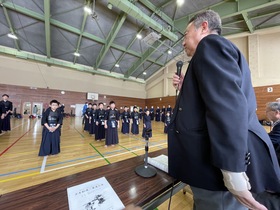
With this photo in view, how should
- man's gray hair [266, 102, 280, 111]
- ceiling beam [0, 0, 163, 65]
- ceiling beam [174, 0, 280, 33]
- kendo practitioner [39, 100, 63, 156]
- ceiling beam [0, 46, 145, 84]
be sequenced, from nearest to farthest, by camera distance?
man's gray hair [266, 102, 280, 111] < kendo practitioner [39, 100, 63, 156] < ceiling beam [174, 0, 280, 33] < ceiling beam [0, 0, 163, 65] < ceiling beam [0, 46, 145, 84]

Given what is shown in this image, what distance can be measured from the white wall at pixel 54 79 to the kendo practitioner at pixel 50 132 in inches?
466

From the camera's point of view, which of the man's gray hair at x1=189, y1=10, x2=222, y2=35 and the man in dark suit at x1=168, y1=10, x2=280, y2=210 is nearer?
the man in dark suit at x1=168, y1=10, x2=280, y2=210

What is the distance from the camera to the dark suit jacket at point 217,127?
0.55 m

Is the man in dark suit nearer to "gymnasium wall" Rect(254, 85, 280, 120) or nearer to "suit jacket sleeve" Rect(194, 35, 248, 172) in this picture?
"suit jacket sleeve" Rect(194, 35, 248, 172)

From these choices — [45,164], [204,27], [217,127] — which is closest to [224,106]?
[217,127]

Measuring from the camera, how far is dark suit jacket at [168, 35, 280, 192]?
55 centimetres

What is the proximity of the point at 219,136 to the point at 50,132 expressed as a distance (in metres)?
4.65

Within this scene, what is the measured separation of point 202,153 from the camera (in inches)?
26.2

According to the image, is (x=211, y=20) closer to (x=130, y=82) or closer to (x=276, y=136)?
(x=276, y=136)

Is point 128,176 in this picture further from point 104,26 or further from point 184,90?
point 104,26

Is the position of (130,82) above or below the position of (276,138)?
above

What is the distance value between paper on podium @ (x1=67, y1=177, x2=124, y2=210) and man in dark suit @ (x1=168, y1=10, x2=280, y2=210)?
419mm

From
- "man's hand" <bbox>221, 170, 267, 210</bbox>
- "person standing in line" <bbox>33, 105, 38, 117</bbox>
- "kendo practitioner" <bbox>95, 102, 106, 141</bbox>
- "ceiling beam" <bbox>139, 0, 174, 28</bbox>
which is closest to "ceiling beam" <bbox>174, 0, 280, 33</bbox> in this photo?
"ceiling beam" <bbox>139, 0, 174, 28</bbox>

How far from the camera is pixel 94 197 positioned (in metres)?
0.82
